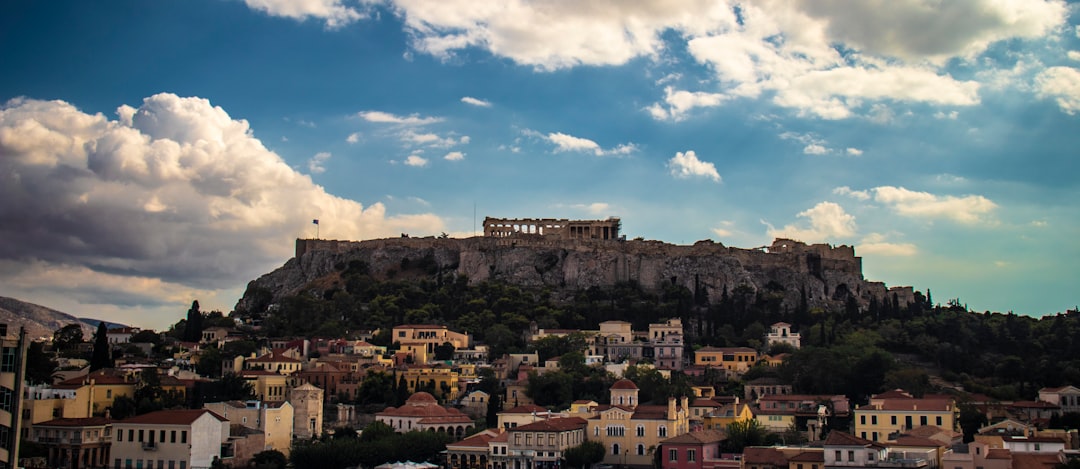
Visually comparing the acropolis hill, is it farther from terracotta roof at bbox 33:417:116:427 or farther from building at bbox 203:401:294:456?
terracotta roof at bbox 33:417:116:427

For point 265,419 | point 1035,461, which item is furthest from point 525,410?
point 1035,461

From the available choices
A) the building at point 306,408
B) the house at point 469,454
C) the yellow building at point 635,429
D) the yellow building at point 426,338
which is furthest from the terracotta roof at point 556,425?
the yellow building at point 426,338

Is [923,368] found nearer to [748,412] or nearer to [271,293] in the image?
[748,412]

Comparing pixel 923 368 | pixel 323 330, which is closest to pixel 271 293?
pixel 323 330

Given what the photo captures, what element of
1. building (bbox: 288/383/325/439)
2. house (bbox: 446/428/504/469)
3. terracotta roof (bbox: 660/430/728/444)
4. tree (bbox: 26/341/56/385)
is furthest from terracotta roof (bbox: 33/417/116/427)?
terracotta roof (bbox: 660/430/728/444)

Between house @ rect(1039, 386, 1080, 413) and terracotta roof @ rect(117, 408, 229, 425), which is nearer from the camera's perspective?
terracotta roof @ rect(117, 408, 229, 425)

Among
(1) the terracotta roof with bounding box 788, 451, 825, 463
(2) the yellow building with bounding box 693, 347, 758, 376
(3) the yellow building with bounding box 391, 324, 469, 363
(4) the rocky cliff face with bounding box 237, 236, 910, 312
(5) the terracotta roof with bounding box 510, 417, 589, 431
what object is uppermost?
(4) the rocky cliff face with bounding box 237, 236, 910, 312

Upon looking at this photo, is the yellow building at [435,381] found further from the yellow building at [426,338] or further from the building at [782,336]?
the building at [782,336]

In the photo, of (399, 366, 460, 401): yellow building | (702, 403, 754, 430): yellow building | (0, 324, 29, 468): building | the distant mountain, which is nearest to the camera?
(0, 324, 29, 468): building
